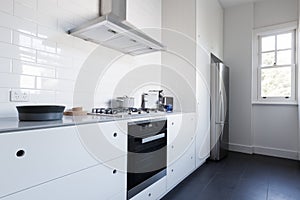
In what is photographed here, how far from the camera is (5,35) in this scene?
4.38ft

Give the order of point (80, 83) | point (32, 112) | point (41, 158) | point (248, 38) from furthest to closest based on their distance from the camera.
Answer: point (248, 38), point (80, 83), point (32, 112), point (41, 158)

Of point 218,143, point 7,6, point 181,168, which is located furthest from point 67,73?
point 218,143

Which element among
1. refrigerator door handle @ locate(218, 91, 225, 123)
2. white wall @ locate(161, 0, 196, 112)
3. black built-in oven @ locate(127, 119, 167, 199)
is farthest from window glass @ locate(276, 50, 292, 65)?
black built-in oven @ locate(127, 119, 167, 199)

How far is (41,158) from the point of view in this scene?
3.11 ft

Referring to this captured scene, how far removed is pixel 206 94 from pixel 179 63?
0.75 m

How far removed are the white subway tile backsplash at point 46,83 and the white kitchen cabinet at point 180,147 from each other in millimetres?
1190

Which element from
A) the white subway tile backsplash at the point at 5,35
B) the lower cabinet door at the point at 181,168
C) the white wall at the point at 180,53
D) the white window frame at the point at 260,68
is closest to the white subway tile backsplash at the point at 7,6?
the white subway tile backsplash at the point at 5,35

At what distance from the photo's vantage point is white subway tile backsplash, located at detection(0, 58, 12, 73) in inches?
52.1

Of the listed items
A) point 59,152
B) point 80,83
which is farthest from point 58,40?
point 59,152

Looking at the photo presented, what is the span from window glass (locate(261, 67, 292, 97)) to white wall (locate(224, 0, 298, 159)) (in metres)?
0.25

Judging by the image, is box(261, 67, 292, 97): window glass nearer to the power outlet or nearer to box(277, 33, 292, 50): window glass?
box(277, 33, 292, 50): window glass

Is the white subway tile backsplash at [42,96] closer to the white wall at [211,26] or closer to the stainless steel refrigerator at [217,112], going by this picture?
the white wall at [211,26]

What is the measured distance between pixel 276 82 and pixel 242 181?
2.28 metres

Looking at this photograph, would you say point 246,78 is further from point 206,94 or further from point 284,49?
point 206,94
